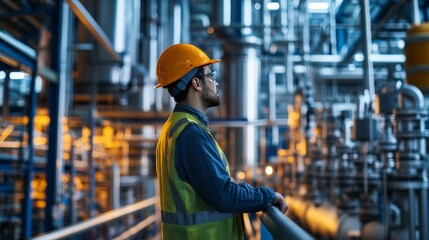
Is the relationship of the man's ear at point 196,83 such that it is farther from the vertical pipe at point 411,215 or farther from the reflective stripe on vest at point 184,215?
the vertical pipe at point 411,215

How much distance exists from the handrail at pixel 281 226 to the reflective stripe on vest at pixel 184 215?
0.42ft

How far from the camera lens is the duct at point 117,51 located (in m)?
6.94

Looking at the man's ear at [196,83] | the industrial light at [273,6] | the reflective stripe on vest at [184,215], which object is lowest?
the reflective stripe on vest at [184,215]

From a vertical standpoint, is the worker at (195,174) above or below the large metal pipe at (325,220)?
above

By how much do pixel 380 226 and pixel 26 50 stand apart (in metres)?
2.48

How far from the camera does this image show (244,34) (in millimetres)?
7637

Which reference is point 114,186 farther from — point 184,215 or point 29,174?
point 184,215

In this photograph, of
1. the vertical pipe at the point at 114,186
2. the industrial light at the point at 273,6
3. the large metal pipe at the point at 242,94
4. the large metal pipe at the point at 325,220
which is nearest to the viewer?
the large metal pipe at the point at 325,220

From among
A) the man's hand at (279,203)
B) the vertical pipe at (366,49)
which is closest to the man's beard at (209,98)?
the man's hand at (279,203)

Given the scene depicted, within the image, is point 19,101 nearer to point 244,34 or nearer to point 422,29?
point 244,34

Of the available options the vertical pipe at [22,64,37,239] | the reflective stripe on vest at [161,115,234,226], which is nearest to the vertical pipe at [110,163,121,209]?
the vertical pipe at [22,64,37,239]

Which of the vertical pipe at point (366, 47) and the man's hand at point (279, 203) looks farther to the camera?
the vertical pipe at point (366, 47)

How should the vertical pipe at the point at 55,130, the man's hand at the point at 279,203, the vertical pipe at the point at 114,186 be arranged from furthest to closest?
1. the vertical pipe at the point at 114,186
2. the vertical pipe at the point at 55,130
3. the man's hand at the point at 279,203

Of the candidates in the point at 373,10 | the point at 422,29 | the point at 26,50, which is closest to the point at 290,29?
the point at 373,10
